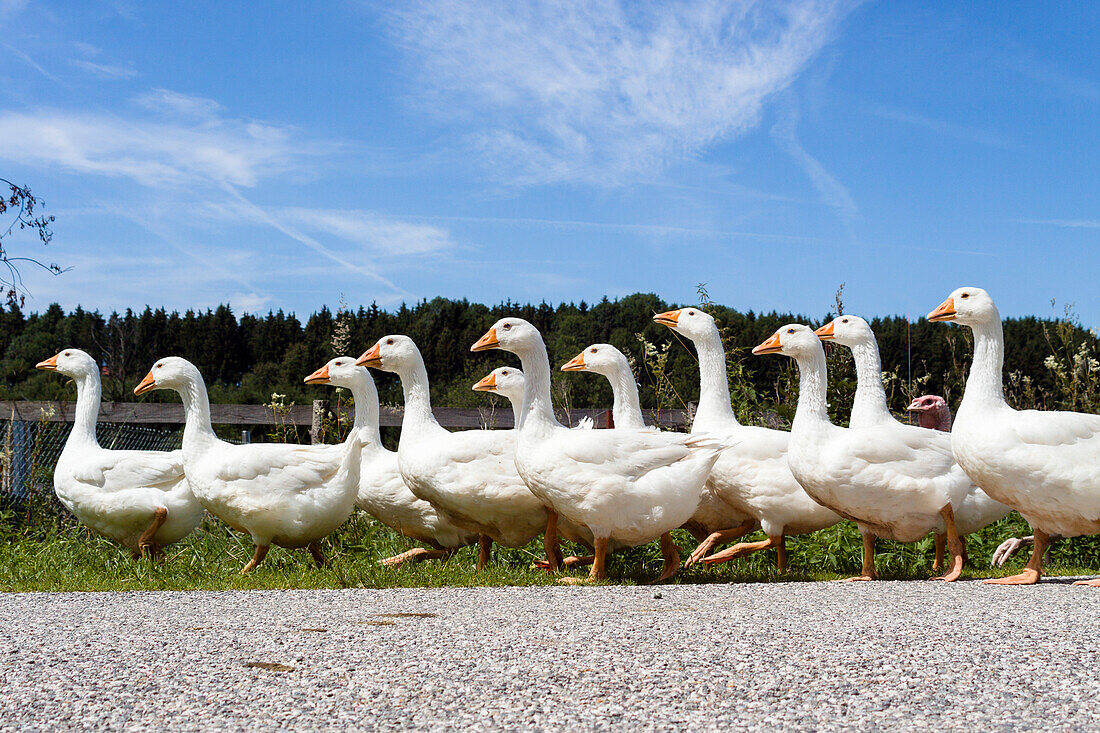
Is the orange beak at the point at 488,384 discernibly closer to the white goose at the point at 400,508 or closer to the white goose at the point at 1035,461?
the white goose at the point at 400,508

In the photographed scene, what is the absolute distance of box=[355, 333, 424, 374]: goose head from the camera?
334 inches

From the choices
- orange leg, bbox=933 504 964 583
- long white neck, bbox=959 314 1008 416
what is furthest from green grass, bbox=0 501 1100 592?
long white neck, bbox=959 314 1008 416

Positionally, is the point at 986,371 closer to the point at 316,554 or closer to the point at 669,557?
the point at 669,557

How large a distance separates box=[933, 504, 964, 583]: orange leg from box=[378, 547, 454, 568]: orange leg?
161 inches

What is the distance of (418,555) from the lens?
792 centimetres

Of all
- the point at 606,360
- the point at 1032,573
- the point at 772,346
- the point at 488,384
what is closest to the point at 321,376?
the point at 488,384

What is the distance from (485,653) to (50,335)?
35.5 meters

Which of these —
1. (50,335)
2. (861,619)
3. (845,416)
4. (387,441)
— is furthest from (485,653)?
(50,335)

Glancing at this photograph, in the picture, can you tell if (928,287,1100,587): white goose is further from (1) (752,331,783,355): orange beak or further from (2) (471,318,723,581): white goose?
(2) (471,318,723,581): white goose

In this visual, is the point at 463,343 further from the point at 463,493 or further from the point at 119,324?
the point at 463,493

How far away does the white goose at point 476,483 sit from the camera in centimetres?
715

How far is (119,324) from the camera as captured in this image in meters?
28.6

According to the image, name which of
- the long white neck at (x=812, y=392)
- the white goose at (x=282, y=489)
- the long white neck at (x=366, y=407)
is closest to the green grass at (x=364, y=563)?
the white goose at (x=282, y=489)

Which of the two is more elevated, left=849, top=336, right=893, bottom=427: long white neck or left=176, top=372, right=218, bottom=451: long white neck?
left=849, top=336, right=893, bottom=427: long white neck
